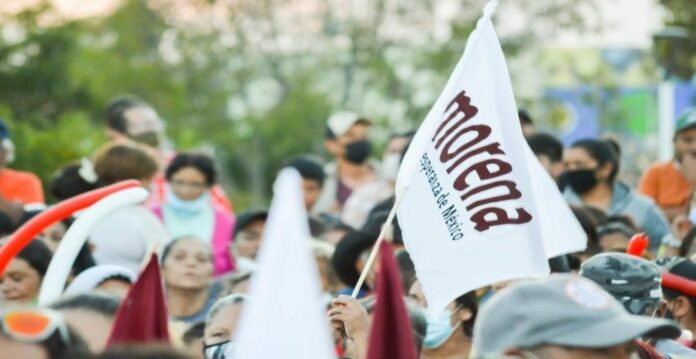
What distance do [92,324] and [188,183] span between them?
5.61 meters

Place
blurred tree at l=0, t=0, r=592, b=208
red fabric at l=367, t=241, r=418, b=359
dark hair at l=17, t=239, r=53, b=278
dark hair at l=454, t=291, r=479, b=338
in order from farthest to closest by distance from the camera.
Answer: blurred tree at l=0, t=0, r=592, b=208, dark hair at l=17, t=239, r=53, b=278, dark hair at l=454, t=291, r=479, b=338, red fabric at l=367, t=241, r=418, b=359

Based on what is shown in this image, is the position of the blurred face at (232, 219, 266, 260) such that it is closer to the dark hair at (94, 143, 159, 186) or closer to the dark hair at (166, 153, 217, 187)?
the dark hair at (166, 153, 217, 187)

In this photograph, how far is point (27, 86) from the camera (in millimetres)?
43938

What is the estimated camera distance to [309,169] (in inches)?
488

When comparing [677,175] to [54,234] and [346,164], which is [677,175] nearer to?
[346,164]

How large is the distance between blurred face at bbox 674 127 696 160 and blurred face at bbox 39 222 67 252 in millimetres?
4218

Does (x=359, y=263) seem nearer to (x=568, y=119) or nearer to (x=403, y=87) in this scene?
(x=403, y=87)

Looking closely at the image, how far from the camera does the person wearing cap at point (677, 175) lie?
1131 cm

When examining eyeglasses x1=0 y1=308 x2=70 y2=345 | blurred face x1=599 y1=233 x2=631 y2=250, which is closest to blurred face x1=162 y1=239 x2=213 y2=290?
blurred face x1=599 y1=233 x2=631 y2=250

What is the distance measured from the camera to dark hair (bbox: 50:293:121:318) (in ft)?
16.7

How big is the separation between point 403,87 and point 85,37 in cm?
1234

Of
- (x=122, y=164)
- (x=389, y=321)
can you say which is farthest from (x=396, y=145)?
(x=389, y=321)

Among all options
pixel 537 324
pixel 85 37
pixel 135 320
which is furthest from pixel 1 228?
pixel 85 37

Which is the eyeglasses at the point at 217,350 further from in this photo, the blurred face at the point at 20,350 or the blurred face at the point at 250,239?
the blurred face at the point at 250,239
